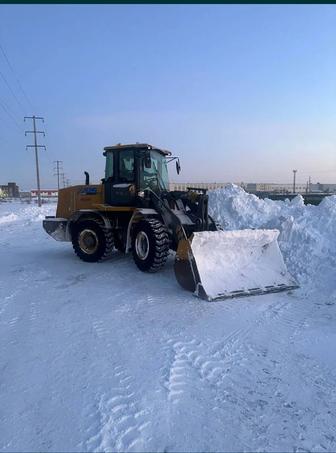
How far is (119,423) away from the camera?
10.8ft

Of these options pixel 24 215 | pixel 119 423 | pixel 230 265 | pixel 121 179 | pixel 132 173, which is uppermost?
pixel 132 173

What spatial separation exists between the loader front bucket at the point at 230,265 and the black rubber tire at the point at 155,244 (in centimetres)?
83

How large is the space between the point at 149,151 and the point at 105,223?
1.91 metres

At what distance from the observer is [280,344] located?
4852mm

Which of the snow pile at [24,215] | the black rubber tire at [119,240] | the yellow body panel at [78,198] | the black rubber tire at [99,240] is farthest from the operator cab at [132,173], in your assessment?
the snow pile at [24,215]

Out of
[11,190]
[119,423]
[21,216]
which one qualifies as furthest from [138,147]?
[11,190]

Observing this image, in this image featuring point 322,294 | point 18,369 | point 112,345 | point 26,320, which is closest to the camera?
point 18,369

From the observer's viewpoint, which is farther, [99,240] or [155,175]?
[99,240]

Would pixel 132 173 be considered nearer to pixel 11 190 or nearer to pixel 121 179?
pixel 121 179

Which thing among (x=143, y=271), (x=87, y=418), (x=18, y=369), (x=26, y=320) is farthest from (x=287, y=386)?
(x=143, y=271)

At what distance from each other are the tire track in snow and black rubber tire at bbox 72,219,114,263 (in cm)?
579

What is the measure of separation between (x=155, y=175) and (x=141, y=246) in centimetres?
187

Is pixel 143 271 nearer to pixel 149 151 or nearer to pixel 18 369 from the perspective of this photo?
pixel 149 151

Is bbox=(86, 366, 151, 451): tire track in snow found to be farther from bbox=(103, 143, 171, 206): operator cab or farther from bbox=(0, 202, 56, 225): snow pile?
bbox=(0, 202, 56, 225): snow pile
